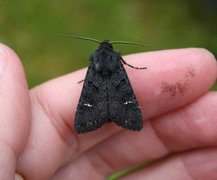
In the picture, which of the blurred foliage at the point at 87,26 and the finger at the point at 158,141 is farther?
the blurred foliage at the point at 87,26

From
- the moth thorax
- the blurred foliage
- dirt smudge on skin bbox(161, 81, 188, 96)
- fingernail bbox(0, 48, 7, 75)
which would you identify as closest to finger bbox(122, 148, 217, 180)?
dirt smudge on skin bbox(161, 81, 188, 96)

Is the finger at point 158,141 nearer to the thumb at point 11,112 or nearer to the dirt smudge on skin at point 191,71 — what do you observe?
the dirt smudge on skin at point 191,71

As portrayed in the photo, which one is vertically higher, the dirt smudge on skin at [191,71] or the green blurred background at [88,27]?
the dirt smudge on skin at [191,71]

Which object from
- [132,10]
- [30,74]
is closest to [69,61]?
[30,74]

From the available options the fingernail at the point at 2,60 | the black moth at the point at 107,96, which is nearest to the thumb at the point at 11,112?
the fingernail at the point at 2,60

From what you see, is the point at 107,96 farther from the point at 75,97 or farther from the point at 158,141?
the point at 158,141

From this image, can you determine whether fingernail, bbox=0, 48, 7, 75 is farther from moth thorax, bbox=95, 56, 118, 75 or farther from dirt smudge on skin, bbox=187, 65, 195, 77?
dirt smudge on skin, bbox=187, 65, 195, 77

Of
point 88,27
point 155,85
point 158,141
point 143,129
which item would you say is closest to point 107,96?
point 155,85

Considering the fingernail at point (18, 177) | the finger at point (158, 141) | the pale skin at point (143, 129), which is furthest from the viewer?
the finger at point (158, 141)

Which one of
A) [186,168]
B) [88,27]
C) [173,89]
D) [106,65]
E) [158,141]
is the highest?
[106,65]

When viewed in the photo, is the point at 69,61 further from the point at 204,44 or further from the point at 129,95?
the point at 129,95
